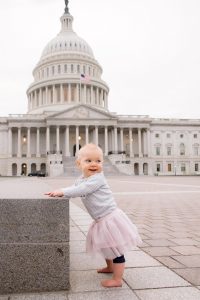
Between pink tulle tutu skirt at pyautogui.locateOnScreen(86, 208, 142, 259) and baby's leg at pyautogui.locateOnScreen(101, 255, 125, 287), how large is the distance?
74 mm

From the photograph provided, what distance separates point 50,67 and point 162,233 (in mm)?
103818

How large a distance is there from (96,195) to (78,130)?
84.4 meters

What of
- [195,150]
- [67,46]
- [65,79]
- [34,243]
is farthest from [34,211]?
[67,46]

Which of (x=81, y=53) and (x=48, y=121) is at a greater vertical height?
(x=81, y=53)

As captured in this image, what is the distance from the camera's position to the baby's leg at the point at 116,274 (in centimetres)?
420

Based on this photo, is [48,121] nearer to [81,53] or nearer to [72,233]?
[81,53]

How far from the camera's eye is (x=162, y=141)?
99125mm

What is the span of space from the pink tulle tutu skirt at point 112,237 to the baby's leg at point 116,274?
7 centimetres

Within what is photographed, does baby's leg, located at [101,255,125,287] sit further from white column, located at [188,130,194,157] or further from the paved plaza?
white column, located at [188,130,194,157]

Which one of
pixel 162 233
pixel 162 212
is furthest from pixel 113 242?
pixel 162 212

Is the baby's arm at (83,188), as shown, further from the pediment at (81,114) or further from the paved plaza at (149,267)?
the pediment at (81,114)

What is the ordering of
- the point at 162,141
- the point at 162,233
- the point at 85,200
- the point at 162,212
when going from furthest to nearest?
the point at 162,141 → the point at 162,212 → the point at 162,233 → the point at 85,200

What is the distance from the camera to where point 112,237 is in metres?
4.43

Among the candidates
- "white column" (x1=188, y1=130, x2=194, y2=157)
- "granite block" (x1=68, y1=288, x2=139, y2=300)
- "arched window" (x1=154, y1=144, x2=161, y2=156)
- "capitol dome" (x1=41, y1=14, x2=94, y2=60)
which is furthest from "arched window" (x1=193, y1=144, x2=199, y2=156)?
"granite block" (x1=68, y1=288, x2=139, y2=300)
